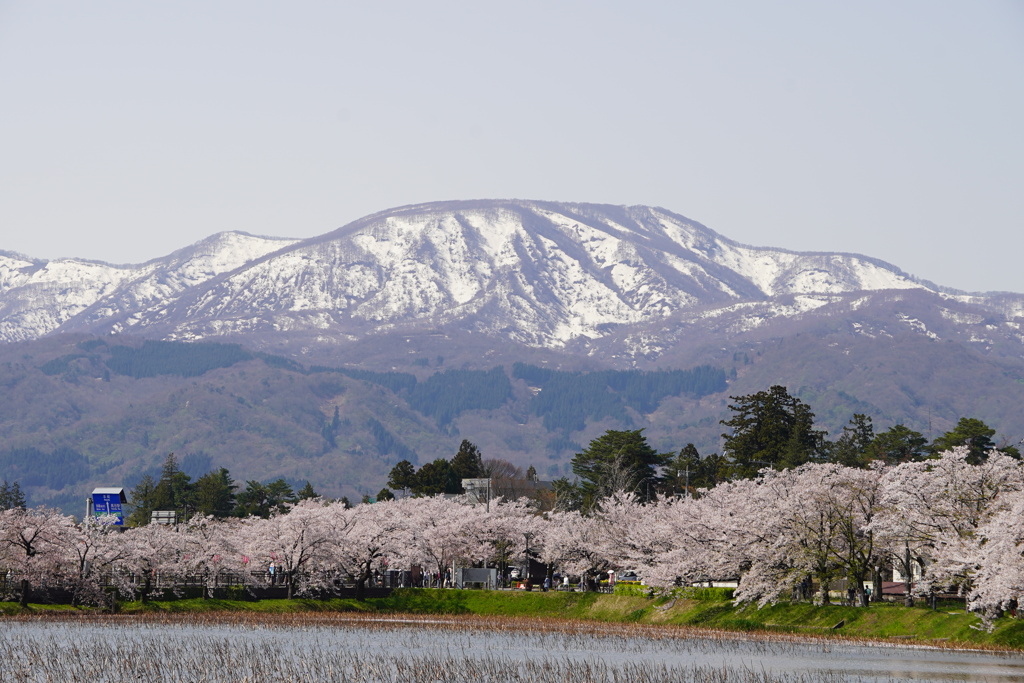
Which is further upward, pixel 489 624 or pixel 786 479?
pixel 786 479

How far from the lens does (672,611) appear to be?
82.6 m

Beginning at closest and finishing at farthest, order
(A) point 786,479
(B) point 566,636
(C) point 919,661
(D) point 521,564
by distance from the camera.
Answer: (C) point 919,661, (B) point 566,636, (A) point 786,479, (D) point 521,564

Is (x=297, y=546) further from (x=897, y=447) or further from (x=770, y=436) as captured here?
(x=897, y=447)

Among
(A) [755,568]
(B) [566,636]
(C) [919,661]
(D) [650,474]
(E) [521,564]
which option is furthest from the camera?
(D) [650,474]

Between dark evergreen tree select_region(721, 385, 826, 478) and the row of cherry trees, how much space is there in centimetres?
2890

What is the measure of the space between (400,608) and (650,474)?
63838mm

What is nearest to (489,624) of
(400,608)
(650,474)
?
(400,608)

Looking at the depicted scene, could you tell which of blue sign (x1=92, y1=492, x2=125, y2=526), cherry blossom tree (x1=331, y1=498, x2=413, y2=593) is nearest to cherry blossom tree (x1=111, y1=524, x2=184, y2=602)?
cherry blossom tree (x1=331, y1=498, x2=413, y2=593)

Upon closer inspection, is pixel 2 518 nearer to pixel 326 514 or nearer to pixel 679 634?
pixel 326 514

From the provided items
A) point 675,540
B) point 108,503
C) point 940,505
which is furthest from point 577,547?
point 108,503

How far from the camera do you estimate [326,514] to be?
10094 centimetres

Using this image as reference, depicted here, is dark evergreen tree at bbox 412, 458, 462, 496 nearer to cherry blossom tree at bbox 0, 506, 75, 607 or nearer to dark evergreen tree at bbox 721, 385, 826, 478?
dark evergreen tree at bbox 721, 385, 826, 478

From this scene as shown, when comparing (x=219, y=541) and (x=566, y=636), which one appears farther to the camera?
(x=219, y=541)

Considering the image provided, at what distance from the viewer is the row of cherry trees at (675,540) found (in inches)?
2670
